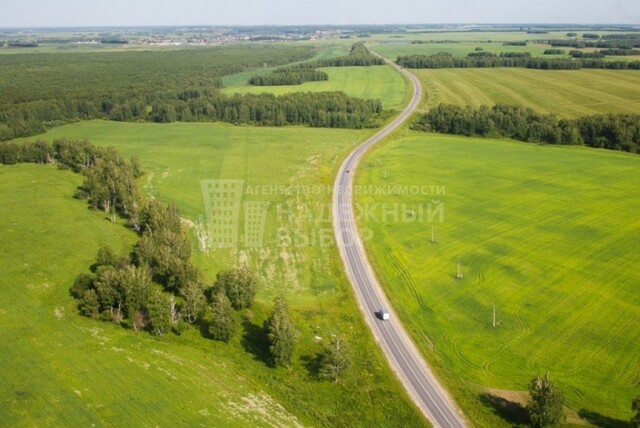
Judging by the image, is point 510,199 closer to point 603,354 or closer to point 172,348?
point 603,354

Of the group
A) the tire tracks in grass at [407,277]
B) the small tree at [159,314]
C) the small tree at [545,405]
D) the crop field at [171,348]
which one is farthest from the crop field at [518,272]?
the small tree at [159,314]

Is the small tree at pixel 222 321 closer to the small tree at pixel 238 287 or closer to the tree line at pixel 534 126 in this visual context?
the small tree at pixel 238 287

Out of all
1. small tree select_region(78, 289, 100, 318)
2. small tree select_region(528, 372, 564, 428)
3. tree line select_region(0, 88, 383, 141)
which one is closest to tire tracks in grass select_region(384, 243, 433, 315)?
small tree select_region(528, 372, 564, 428)

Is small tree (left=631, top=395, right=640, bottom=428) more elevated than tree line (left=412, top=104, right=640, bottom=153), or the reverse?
tree line (left=412, top=104, right=640, bottom=153)

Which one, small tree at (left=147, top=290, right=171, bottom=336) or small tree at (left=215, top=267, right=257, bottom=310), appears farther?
small tree at (left=215, top=267, right=257, bottom=310)

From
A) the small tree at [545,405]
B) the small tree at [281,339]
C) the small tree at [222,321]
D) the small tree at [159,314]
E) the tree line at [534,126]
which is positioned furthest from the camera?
the tree line at [534,126]

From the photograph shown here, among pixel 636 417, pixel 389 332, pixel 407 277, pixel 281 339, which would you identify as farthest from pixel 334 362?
pixel 636 417

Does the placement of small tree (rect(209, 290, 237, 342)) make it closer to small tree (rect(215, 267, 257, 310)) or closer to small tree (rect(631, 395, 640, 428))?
small tree (rect(215, 267, 257, 310))
